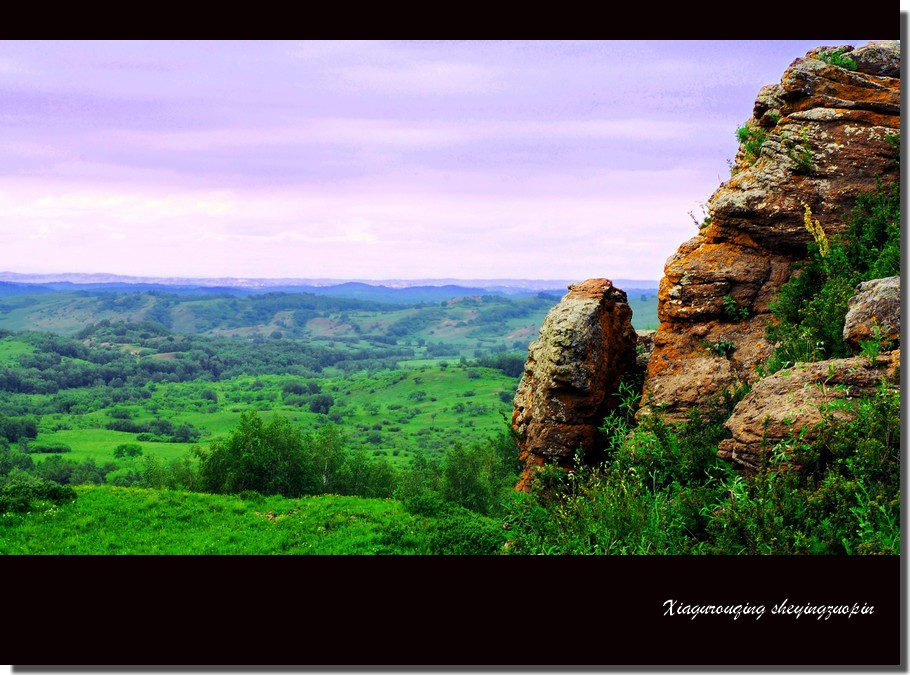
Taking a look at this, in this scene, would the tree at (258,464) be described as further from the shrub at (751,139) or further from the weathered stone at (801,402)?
the weathered stone at (801,402)

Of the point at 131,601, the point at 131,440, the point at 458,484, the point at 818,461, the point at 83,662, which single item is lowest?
Result: the point at 131,440

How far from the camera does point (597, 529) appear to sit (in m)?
11.4

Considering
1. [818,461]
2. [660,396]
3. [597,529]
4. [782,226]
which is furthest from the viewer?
[782,226]

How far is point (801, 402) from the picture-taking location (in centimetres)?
1117

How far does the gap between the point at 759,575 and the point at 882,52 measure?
12.4 metres

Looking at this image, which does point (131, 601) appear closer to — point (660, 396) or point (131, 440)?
point (660, 396)

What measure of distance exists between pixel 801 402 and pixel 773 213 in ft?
18.3

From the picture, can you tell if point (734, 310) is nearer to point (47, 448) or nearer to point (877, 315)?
point (877, 315)

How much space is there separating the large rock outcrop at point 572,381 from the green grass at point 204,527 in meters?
3.16

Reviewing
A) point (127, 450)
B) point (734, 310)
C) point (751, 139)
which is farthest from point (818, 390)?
point (127, 450)

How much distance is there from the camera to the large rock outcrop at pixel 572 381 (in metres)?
14.4

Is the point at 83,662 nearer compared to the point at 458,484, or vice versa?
the point at 83,662

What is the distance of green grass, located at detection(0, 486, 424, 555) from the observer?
45.6 feet

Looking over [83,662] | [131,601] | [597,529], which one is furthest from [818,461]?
[83,662]
